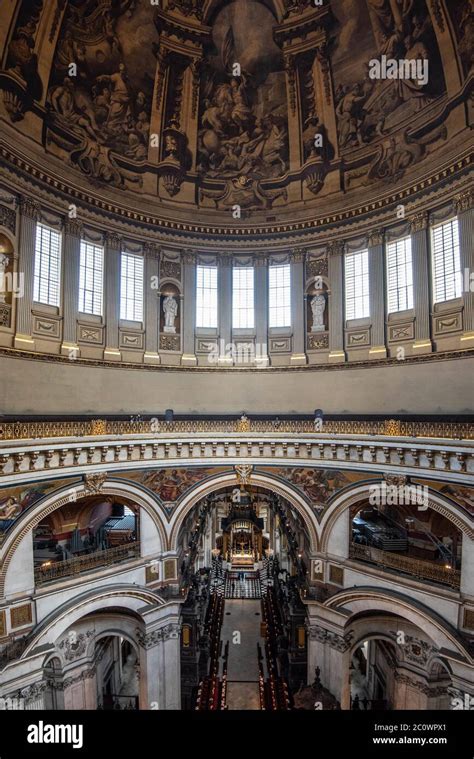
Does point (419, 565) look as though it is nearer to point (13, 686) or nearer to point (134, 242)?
point (13, 686)

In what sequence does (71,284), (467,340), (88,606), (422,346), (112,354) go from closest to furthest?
(88,606), (467,340), (422,346), (71,284), (112,354)

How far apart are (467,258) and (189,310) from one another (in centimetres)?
1356

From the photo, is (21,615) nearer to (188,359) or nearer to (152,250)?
(188,359)

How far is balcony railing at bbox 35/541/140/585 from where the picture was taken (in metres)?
14.0

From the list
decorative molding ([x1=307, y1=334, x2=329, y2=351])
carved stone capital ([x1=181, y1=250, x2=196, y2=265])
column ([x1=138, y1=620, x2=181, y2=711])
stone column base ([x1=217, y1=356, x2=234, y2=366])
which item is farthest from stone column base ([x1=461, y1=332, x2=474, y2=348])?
column ([x1=138, y1=620, x2=181, y2=711])

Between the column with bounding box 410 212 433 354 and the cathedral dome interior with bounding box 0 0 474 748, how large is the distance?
112 mm

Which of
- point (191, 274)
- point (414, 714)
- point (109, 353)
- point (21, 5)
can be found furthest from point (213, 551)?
point (21, 5)

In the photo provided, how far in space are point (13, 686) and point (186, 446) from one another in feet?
30.9

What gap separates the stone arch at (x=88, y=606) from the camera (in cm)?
1325

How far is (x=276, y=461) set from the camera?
17.0 m

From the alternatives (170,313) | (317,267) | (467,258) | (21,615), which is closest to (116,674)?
(21,615)

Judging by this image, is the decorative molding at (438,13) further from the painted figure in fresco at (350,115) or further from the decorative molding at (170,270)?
the decorative molding at (170,270)

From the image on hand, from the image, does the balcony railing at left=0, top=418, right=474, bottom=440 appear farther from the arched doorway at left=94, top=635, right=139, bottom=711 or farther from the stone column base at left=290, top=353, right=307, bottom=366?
the arched doorway at left=94, top=635, right=139, bottom=711

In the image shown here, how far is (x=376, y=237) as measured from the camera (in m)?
20.0
